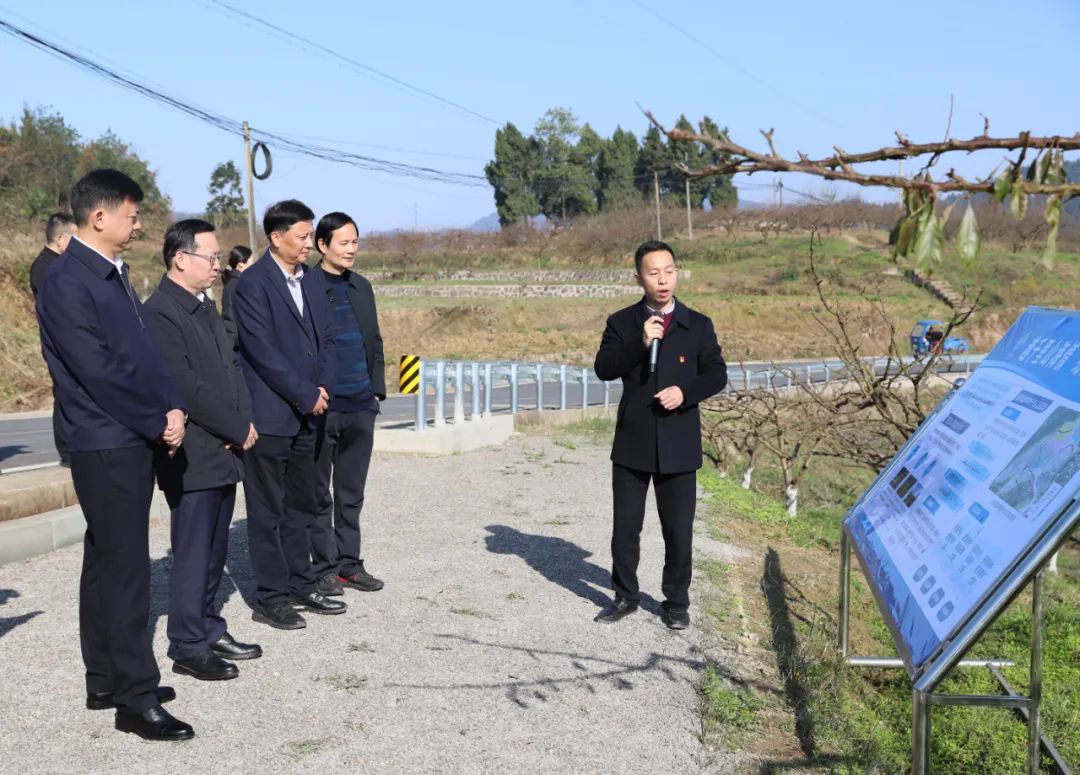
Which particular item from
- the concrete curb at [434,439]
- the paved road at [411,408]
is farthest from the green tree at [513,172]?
the concrete curb at [434,439]

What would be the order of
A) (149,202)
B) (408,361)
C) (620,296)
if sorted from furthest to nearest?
(149,202) < (620,296) < (408,361)

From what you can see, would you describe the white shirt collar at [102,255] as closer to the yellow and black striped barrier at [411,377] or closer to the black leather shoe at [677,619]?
the black leather shoe at [677,619]

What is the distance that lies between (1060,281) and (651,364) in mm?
48705

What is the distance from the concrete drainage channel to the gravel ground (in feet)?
0.80

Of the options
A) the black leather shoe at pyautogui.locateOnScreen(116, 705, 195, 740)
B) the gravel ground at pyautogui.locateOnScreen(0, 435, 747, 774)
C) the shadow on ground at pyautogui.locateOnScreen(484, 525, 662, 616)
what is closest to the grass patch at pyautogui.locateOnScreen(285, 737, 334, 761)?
the gravel ground at pyautogui.locateOnScreen(0, 435, 747, 774)

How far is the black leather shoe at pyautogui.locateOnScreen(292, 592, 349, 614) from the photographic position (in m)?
5.77

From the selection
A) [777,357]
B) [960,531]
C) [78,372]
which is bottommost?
[777,357]

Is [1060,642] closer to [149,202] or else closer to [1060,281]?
[1060,281]

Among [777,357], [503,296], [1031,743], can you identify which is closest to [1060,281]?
[777,357]

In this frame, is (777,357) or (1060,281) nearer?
(777,357)

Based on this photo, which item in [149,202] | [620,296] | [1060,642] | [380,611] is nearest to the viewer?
[380,611]

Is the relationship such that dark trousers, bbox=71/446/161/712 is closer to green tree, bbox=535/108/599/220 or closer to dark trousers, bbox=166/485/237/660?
dark trousers, bbox=166/485/237/660

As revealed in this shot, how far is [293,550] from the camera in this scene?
5.76m

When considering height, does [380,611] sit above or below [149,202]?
below
